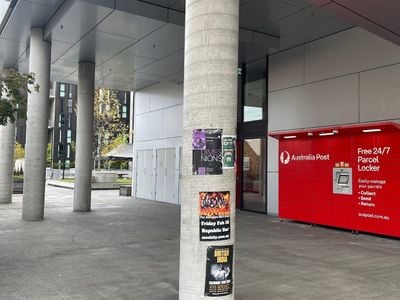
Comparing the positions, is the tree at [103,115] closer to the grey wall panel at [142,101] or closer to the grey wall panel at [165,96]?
the grey wall panel at [142,101]

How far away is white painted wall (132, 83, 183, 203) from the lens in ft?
64.4

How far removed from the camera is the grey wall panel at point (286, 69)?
534 inches

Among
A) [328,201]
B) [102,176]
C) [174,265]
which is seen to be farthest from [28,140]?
[102,176]

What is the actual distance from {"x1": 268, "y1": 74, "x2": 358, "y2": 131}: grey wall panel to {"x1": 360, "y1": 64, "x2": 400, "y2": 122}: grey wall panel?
284 mm

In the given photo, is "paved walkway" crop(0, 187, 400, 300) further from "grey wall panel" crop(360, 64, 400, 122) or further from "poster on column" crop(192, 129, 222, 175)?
"grey wall panel" crop(360, 64, 400, 122)

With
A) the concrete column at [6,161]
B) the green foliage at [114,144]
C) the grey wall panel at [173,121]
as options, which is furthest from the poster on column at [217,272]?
the green foliage at [114,144]

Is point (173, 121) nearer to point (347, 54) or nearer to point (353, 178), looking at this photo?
point (347, 54)

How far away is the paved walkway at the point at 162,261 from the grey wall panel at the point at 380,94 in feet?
10.2

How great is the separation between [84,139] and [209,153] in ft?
41.2

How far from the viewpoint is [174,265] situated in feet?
24.0

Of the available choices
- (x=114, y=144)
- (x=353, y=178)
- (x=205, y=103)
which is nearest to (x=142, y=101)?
(x=353, y=178)

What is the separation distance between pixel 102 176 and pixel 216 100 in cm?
2683

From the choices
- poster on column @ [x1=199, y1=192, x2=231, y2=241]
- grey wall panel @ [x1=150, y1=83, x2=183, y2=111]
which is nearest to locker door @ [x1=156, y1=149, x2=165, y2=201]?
grey wall panel @ [x1=150, y1=83, x2=183, y2=111]

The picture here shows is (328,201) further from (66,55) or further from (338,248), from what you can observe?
(66,55)
